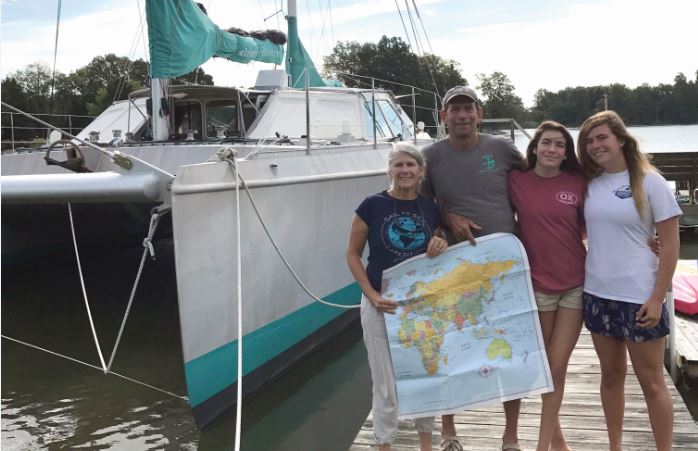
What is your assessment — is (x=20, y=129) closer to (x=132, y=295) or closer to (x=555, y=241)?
(x=132, y=295)

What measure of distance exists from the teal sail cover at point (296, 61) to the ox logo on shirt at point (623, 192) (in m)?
7.24

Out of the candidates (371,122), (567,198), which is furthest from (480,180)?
(371,122)

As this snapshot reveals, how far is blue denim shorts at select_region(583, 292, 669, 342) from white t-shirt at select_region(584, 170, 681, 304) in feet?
0.11

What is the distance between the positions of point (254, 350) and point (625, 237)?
10.1 feet

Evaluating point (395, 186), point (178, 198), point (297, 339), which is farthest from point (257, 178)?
point (395, 186)

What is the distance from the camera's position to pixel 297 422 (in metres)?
4.93

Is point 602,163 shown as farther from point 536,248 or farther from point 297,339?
point 297,339

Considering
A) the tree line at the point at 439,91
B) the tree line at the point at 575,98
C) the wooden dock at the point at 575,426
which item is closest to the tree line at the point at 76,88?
the tree line at the point at 439,91

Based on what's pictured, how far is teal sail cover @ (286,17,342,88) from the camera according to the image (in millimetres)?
9625

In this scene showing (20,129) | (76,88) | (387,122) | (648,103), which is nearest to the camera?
(387,122)

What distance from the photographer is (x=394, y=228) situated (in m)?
2.82

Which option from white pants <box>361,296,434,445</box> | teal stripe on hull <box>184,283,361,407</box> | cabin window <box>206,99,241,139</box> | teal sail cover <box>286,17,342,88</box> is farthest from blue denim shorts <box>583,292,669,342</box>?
teal sail cover <box>286,17,342,88</box>

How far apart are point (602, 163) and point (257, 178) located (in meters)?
2.71

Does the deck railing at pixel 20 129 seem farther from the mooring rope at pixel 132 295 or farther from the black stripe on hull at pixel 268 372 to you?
the black stripe on hull at pixel 268 372
